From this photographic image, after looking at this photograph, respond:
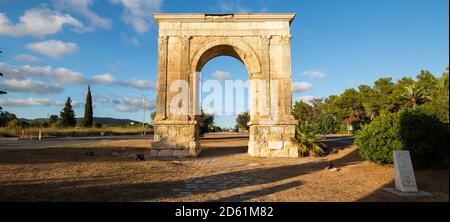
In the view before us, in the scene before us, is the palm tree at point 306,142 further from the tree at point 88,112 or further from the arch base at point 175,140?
the tree at point 88,112

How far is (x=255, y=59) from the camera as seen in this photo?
1541 centimetres

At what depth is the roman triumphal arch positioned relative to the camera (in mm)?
14898

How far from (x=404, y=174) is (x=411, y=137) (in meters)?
2.74

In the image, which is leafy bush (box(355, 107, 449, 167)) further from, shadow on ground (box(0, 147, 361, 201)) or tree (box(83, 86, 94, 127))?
tree (box(83, 86, 94, 127))

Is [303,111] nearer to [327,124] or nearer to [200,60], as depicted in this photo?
[327,124]

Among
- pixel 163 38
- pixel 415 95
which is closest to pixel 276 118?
pixel 163 38

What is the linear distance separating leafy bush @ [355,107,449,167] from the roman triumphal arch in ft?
17.3

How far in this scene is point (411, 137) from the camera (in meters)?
8.95

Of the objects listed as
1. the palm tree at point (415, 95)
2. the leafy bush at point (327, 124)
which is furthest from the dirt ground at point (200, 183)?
the leafy bush at point (327, 124)

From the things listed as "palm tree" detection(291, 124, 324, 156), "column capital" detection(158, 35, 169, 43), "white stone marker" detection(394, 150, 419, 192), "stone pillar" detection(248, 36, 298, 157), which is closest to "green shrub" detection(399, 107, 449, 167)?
Answer: "white stone marker" detection(394, 150, 419, 192)

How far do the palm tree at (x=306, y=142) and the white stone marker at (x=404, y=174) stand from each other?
759cm

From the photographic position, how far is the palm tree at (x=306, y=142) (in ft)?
48.2
